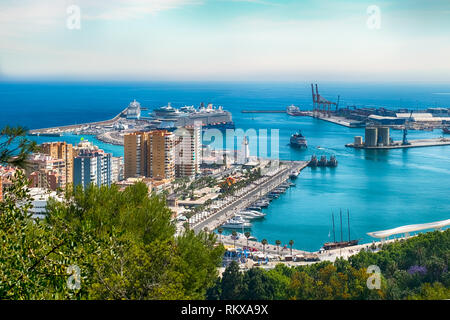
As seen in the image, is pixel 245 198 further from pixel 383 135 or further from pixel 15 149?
pixel 15 149

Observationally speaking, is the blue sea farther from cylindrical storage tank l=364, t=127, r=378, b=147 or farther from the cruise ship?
the cruise ship

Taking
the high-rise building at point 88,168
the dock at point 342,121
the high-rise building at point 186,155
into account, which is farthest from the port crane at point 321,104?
the high-rise building at point 88,168

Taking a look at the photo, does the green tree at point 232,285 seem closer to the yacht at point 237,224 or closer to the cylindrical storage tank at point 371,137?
the yacht at point 237,224

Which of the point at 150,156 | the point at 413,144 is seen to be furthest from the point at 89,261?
the point at 413,144

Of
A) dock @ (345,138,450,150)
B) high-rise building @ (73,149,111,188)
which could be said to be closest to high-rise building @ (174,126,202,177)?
high-rise building @ (73,149,111,188)

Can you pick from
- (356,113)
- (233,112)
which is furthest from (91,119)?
(356,113)
